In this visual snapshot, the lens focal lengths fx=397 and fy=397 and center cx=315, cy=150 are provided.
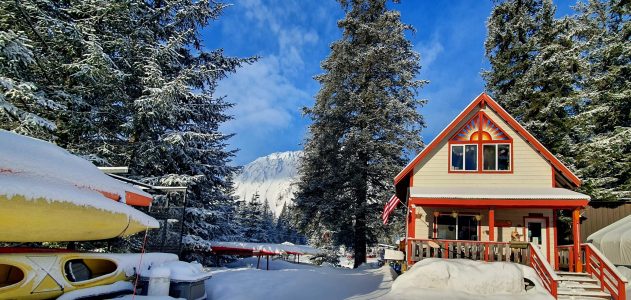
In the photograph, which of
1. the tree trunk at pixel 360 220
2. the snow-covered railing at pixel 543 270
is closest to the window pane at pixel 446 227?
the snow-covered railing at pixel 543 270

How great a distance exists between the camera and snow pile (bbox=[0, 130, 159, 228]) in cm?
409

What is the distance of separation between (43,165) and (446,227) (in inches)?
591

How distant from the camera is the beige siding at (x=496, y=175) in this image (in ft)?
52.1

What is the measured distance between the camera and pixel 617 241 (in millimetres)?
15078

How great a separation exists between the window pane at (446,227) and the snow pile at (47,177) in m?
13.2

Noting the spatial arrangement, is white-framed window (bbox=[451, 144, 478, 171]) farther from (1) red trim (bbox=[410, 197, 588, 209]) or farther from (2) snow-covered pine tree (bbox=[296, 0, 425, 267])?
(2) snow-covered pine tree (bbox=[296, 0, 425, 267])

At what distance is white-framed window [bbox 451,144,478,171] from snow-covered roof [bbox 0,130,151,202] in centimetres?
1359

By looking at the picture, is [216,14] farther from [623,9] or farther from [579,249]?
[623,9]

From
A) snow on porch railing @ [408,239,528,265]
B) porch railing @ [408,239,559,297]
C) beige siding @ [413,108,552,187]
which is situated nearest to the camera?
porch railing @ [408,239,559,297]

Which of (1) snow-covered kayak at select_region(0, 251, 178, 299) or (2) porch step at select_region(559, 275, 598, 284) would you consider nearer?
(1) snow-covered kayak at select_region(0, 251, 178, 299)

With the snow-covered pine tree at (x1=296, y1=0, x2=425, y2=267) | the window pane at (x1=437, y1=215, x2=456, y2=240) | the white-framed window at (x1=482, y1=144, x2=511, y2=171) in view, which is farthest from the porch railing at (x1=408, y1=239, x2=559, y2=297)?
the snow-covered pine tree at (x1=296, y1=0, x2=425, y2=267)

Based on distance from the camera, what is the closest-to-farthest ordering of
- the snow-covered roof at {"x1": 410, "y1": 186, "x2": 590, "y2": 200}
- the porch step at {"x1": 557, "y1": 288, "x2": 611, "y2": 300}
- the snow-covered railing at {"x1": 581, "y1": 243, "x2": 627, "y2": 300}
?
1. the snow-covered railing at {"x1": 581, "y1": 243, "x2": 627, "y2": 300}
2. the porch step at {"x1": 557, "y1": 288, "x2": 611, "y2": 300}
3. the snow-covered roof at {"x1": 410, "y1": 186, "x2": 590, "y2": 200}

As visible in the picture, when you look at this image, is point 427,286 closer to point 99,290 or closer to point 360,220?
point 99,290

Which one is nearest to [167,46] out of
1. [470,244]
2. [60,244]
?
[60,244]
